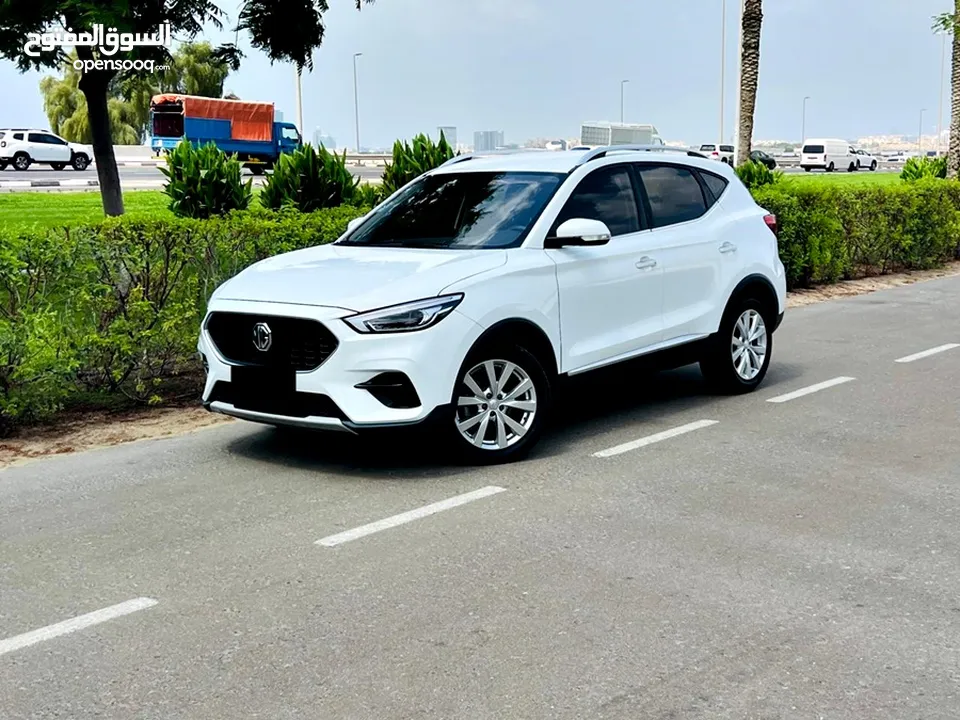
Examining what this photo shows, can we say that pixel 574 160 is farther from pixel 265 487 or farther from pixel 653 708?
pixel 653 708

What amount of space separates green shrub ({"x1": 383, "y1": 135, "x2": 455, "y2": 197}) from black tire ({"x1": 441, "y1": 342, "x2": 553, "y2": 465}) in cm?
759

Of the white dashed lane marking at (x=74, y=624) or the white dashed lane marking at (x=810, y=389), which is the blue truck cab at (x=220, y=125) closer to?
the white dashed lane marking at (x=810, y=389)

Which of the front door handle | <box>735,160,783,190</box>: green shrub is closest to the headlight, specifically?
the front door handle

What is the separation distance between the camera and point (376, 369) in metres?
6.45

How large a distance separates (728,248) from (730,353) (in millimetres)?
758

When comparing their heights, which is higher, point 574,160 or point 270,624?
point 574,160

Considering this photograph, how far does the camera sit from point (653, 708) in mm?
3900

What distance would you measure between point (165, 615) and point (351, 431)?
1944 millimetres

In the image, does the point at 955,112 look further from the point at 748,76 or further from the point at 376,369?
the point at 376,369

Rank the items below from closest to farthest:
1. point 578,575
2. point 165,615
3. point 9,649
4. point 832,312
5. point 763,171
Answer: point 9,649
point 165,615
point 578,575
point 832,312
point 763,171

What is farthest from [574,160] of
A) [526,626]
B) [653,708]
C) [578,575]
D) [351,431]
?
[653,708]

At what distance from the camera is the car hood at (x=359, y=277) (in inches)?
260

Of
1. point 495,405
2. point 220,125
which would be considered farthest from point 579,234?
point 220,125

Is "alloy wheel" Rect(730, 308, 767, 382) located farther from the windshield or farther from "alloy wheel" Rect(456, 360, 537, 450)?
"alloy wheel" Rect(456, 360, 537, 450)
